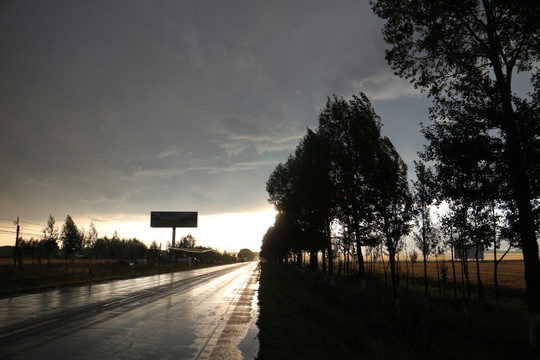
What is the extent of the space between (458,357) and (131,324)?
12473mm

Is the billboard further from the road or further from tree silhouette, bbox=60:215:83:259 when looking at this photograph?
the road

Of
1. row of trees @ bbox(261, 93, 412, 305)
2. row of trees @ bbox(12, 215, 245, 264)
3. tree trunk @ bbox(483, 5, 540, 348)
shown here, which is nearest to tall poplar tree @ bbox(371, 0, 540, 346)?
tree trunk @ bbox(483, 5, 540, 348)

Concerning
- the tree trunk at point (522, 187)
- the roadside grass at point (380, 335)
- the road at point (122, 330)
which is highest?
the tree trunk at point (522, 187)

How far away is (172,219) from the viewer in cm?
9475

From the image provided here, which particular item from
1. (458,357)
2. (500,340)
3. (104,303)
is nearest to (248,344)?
(458,357)

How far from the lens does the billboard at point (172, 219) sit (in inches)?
3713

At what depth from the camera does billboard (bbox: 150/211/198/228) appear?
309 feet

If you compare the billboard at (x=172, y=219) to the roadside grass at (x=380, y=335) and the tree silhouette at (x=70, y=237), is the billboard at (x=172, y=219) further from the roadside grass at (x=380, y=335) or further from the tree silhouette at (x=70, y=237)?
the roadside grass at (x=380, y=335)

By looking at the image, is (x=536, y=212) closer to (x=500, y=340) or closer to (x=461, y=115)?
(x=461, y=115)

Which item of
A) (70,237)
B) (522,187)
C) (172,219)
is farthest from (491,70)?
(70,237)

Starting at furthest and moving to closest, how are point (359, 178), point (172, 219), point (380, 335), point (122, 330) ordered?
1. point (172, 219)
2. point (359, 178)
3. point (380, 335)
4. point (122, 330)

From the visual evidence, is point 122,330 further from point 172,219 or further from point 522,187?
point 172,219

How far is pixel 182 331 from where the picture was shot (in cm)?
1130

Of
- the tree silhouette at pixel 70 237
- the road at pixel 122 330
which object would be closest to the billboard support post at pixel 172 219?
the tree silhouette at pixel 70 237
